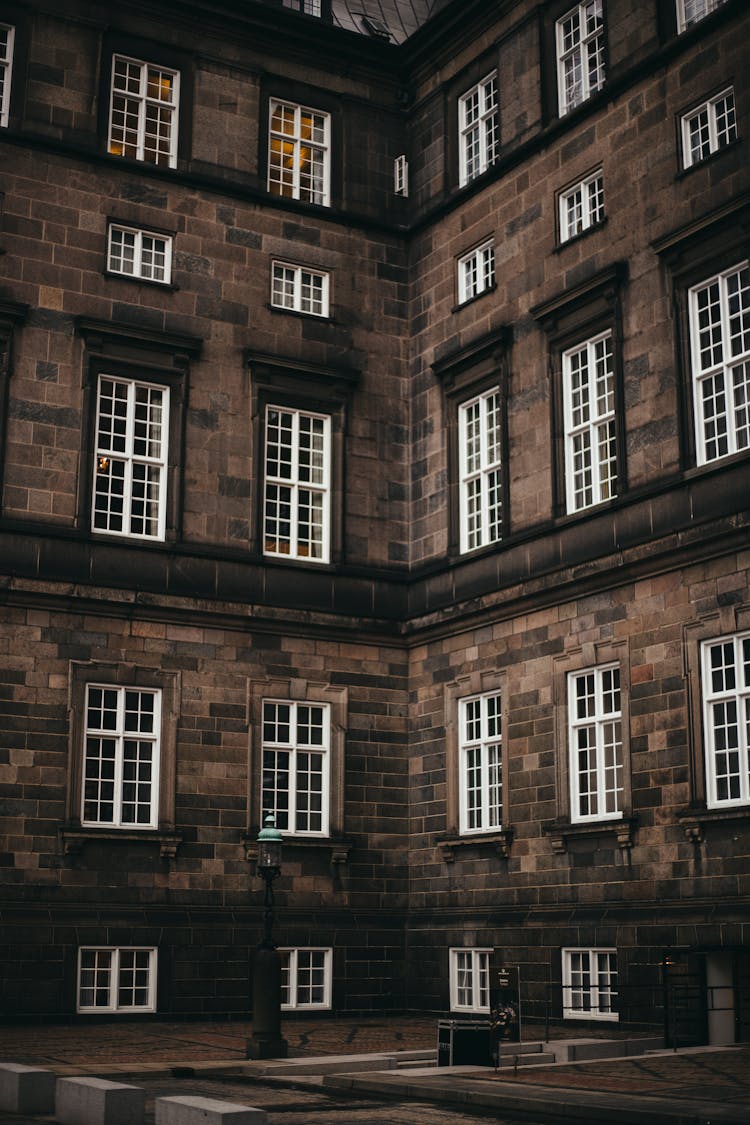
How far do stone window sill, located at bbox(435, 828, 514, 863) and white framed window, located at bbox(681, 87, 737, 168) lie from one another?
12861 millimetres

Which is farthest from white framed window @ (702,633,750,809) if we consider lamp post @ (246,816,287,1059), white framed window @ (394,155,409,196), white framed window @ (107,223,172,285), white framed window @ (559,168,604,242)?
white framed window @ (394,155,409,196)

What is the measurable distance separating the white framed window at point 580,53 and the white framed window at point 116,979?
18.7 m

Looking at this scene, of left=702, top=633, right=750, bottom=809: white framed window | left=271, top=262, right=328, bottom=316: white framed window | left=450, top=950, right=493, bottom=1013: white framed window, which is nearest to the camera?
left=702, top=633, right=750, bottom=809: white framed window

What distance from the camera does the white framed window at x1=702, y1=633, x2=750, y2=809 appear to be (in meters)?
23.5

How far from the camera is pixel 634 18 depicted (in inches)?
1103

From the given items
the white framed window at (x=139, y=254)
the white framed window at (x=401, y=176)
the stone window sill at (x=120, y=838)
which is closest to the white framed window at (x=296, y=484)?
the white framed window at (x=139, y=254)

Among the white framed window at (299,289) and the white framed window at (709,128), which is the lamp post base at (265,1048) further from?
the white framed window at (299,289)

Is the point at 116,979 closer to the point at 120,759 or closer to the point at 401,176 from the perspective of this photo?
the point at 120,759

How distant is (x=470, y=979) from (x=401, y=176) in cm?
1829

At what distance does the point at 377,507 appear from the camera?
107 feet

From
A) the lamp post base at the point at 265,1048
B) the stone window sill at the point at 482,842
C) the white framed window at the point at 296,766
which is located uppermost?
the white framed window at the point at 296,766

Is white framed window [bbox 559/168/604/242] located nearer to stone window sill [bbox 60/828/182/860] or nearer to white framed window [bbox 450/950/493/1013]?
stone window sill [bbox 60/828/182/860]

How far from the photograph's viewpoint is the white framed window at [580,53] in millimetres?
29250

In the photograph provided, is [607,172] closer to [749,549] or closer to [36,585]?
[749,549]
